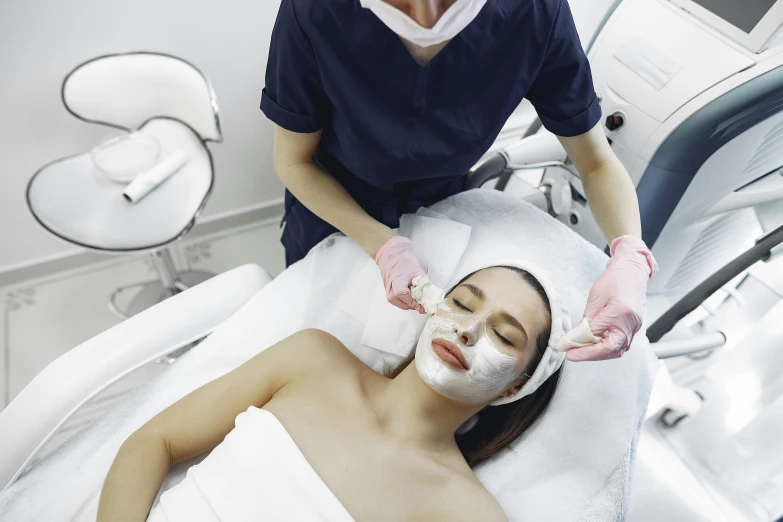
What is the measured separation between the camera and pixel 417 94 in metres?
0.99

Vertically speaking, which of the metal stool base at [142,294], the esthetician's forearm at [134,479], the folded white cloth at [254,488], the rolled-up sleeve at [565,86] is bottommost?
the metal stool base at [142,294]

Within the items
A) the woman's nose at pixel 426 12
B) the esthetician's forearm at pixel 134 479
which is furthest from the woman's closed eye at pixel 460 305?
the esthetician's forearm at pixel 134 479

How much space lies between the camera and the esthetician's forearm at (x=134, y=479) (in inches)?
36.3

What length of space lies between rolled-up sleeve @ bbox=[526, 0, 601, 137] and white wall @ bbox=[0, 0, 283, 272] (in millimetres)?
1073

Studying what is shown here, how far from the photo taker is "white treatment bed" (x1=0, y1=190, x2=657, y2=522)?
1.03 metres

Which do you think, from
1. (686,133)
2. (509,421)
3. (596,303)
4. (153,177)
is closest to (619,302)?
(596,303)

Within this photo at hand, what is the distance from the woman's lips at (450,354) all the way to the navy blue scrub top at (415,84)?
1.15ft

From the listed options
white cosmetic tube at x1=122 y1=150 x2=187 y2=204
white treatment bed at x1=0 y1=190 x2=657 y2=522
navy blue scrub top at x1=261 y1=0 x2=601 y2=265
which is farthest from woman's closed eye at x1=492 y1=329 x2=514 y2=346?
white cosmetic tube at x1=122 y1=150 x2=187 y2=204

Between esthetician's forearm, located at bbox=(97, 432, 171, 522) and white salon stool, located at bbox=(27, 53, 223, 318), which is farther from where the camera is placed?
white salon stool, located at bbox=(27, 53, 223, 318)

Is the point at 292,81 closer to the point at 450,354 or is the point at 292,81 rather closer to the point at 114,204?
the point at 450,354

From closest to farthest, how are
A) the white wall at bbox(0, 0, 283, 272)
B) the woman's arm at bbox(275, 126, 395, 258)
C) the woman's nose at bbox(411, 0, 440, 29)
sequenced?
the woman's nose at bbox(411, 0, 440, 29) < the woman's arm at bbox(275, 126, 395, 258) < the white wall at bbox(0, 0, 283, 272)

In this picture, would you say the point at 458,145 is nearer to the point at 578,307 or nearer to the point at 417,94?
the point at 417,94

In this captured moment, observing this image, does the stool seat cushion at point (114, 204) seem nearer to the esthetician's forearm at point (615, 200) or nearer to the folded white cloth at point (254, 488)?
the folded white cloth at point (254, 488)

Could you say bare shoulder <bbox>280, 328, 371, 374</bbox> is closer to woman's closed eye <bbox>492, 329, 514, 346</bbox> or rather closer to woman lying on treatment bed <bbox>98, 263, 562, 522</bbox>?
woman lying on treatment bed <bbox>98, 263, 562, 522</bbox>
